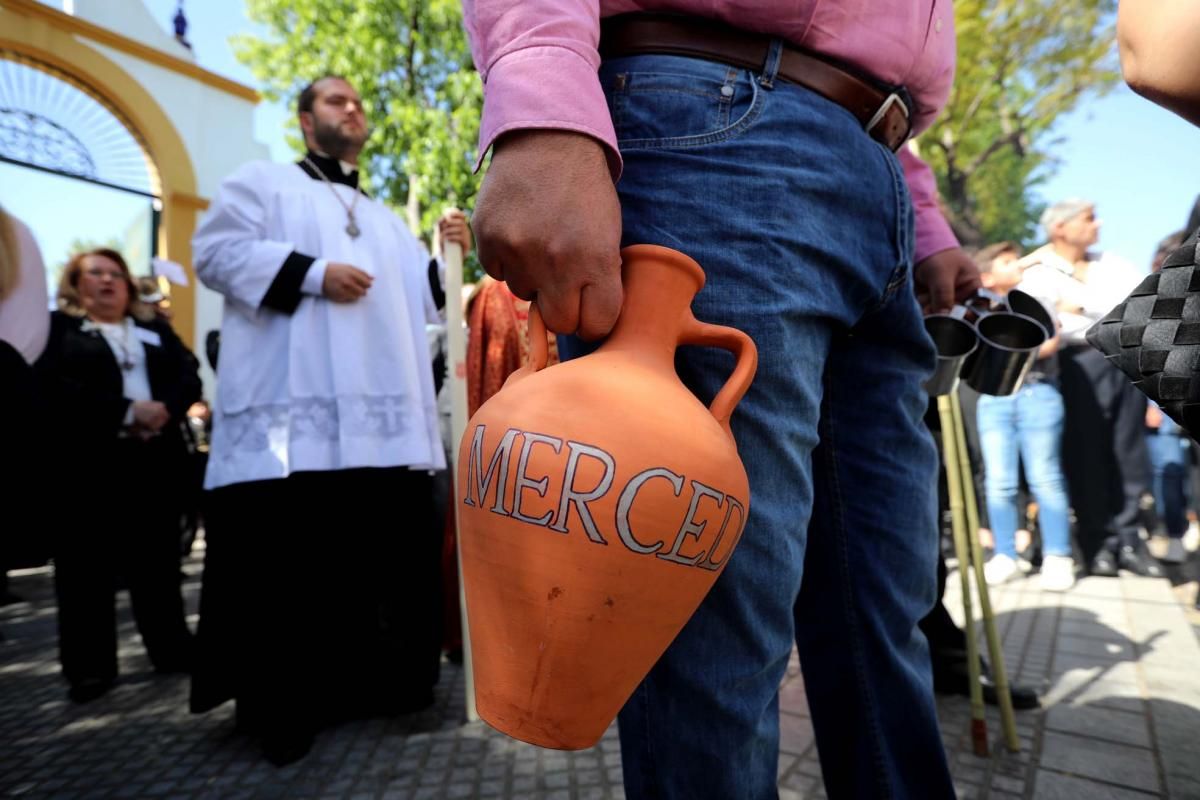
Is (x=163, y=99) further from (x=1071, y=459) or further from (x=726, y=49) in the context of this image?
(x=726, y=49)

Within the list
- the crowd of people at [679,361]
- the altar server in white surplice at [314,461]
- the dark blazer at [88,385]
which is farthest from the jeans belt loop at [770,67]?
the dark blazer at [88,385]

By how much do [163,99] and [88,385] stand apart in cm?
1121

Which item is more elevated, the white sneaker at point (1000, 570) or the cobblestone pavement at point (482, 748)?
the cobblestone pavement at point (482, 748)

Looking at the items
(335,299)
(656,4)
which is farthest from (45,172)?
(656,4)

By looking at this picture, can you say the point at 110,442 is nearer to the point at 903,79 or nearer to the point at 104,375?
the point at 104,375

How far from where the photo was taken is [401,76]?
37.9 ft

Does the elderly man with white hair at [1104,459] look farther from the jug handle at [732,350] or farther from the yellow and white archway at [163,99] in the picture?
the yellow and white archway at [163,99]

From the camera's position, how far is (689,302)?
2.87ft

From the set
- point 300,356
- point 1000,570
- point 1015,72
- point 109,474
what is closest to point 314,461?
point 300,356

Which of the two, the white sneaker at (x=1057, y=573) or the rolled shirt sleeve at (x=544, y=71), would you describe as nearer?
the rolled shirt sleeve at (x=544, y=71)

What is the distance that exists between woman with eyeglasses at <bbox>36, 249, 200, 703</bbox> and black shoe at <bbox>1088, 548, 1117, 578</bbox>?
16.8ft

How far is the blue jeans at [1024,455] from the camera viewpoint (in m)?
4.68

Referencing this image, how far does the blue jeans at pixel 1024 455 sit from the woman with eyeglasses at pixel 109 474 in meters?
4.64

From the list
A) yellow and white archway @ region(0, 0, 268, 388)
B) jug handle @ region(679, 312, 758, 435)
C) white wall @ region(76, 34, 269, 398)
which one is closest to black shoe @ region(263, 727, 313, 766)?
jug handle @ region(679, 312, 758, 435)
